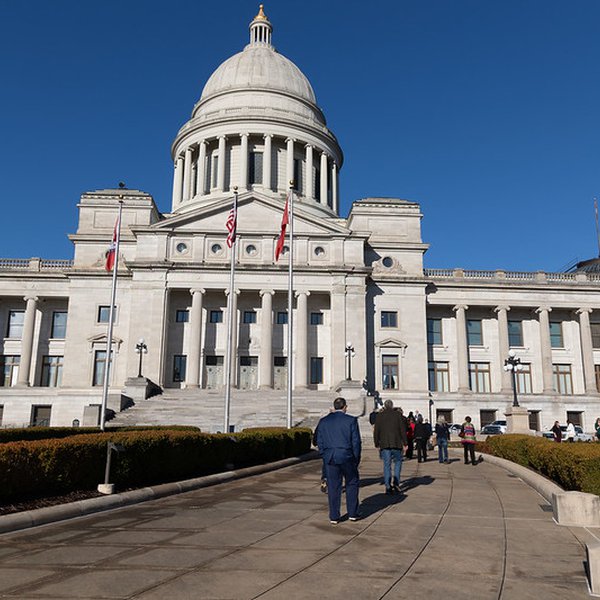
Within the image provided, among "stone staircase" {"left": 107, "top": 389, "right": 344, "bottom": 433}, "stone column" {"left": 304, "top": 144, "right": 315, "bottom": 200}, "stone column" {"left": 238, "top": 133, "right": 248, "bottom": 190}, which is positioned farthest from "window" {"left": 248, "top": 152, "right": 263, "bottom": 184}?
"stone staircase" {"left": 107, "top": 389, "right": 344, "bottom": 433}

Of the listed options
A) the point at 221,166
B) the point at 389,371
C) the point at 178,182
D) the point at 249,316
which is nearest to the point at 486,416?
the point at 389,371

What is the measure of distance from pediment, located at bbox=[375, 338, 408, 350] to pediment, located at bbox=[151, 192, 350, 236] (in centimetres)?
939

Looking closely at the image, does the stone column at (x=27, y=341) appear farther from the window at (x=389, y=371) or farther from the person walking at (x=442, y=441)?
the person walking at (x=442, y=441)

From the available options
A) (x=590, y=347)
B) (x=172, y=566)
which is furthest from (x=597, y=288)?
(x=172, y=566)

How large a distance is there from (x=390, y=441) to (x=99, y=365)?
39.7m

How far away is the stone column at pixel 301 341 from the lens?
154ft

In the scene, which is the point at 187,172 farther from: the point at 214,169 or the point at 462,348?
the point at 462,348

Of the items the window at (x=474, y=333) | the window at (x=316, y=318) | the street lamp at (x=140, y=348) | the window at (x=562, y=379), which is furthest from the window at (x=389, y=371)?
the street lamp at (x=140, y=348)

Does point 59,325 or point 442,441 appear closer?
point 442,441

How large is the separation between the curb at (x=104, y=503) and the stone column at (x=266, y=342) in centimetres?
2874

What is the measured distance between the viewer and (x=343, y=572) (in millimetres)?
7012

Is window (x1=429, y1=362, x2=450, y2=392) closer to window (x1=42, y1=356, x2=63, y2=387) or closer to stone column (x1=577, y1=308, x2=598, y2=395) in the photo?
stone column (x1=577, y1=308, x2=598, y2=395)

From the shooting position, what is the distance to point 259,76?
228ft

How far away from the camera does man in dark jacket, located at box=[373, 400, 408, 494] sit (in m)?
13.8
